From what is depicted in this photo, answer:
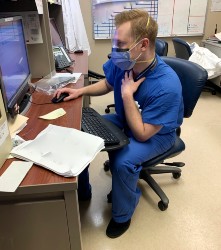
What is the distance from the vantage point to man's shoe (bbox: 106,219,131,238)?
1.37 metres

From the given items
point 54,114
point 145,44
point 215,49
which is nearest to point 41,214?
point 54,114

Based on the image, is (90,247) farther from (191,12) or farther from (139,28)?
(191,12)

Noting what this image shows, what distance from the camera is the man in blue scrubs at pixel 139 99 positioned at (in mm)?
1126

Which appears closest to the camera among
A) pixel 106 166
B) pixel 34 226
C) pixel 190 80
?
pixel 34 226

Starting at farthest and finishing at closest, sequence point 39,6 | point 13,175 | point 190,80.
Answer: point 39,6 → point 190,80 → point 13,175

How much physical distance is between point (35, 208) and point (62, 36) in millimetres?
2184

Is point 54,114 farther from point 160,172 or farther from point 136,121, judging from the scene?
point 160,172

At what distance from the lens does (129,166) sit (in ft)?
3.86

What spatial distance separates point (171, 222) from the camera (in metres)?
1.46

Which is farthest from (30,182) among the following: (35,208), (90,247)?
(90,247)

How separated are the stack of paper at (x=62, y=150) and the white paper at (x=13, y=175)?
3cm

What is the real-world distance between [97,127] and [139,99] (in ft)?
0.86

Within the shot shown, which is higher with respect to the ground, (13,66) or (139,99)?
(13,66)

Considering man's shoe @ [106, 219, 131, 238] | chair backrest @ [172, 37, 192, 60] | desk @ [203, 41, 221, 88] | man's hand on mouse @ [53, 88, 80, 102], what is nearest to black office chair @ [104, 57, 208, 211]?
man's shoe @ [106, 219, 131, 238]
